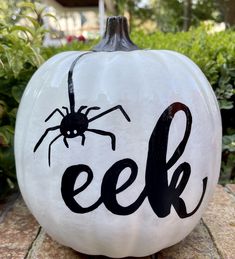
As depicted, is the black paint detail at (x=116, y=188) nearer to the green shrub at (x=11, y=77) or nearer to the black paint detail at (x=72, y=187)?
the black paint detail at (x=72, y=187)

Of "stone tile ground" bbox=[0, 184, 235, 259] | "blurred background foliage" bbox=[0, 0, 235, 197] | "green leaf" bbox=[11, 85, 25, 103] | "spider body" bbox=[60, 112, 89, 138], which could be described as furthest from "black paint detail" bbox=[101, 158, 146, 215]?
"green leaf" bbox=[11, 85, 25, 103]

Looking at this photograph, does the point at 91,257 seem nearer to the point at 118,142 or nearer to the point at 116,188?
the point at 116,188

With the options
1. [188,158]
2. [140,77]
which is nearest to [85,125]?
[140,77]

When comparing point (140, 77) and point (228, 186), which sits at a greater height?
point (140, 77)

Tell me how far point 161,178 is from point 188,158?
0.10 m

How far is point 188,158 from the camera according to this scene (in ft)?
3.81

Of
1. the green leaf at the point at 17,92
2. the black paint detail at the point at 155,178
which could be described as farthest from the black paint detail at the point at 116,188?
Answer: the green leaf at the point at 17,92

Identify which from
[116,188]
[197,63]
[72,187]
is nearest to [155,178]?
[116,188]

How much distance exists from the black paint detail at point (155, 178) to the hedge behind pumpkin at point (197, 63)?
68 centimetres

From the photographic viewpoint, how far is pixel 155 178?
1.13 metres

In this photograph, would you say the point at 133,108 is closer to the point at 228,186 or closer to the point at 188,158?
the point at 188,158

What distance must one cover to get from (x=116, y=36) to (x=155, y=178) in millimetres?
501

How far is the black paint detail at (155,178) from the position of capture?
111 centimetres

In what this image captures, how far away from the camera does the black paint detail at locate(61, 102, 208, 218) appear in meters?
1.11
